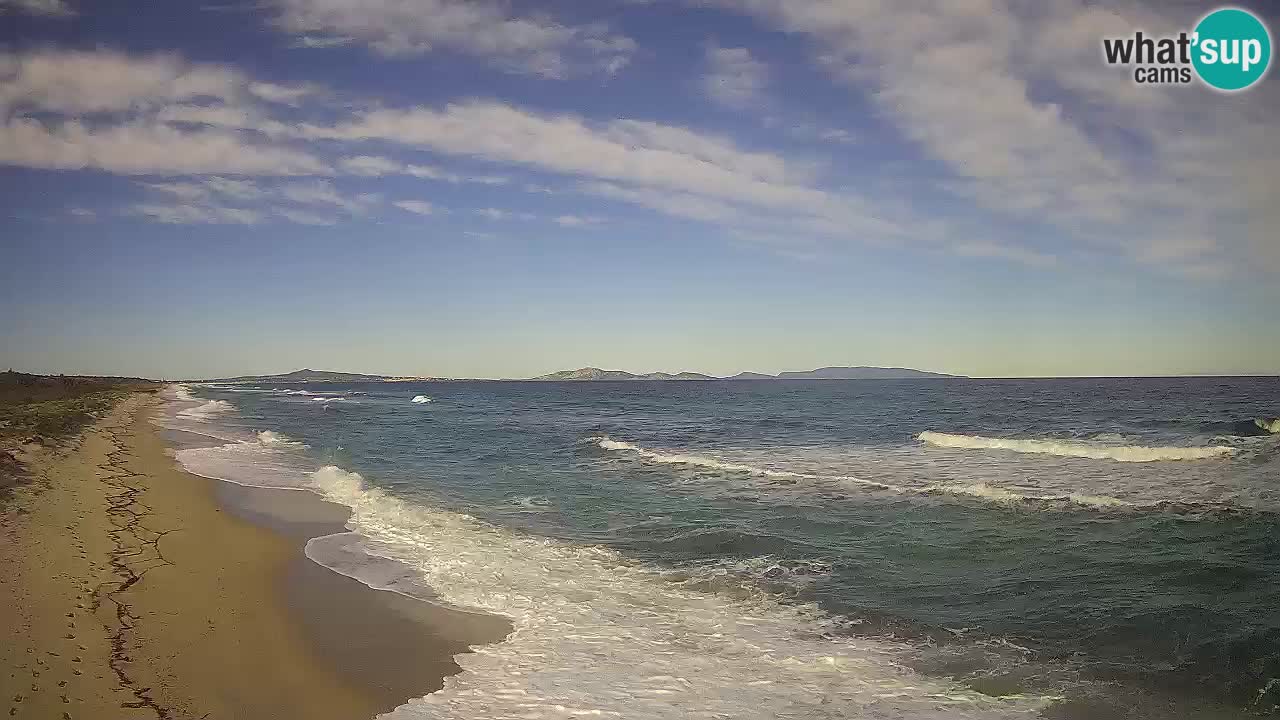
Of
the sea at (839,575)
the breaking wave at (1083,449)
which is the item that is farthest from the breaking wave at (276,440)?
the breaking wave at (1083,449)

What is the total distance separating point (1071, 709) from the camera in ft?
21.0

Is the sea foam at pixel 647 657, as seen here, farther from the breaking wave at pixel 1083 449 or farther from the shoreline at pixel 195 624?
the breaking wave at pixel 1083 449

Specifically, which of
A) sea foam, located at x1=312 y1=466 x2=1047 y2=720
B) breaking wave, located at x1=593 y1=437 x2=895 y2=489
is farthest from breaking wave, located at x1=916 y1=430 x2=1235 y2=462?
sea foam, located at x1=312 y1=466 x2=1047 y2=720

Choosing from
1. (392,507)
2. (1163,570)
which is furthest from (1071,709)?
(392,507)

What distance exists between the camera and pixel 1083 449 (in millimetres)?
24219

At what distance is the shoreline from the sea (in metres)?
0.63

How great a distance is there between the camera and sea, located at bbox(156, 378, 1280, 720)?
6797 mm

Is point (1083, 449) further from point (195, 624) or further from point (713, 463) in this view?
point (195, 624)

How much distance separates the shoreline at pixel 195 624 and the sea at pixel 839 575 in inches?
24.7

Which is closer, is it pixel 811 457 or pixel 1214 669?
pixel 1214 669

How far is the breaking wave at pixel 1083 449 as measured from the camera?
73.0 feet

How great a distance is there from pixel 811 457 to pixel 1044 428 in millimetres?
16570

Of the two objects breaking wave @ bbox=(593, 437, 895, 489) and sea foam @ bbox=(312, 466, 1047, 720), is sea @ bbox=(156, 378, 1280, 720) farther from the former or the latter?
breaking wave @ bbox=(593, 437, 895, 489)

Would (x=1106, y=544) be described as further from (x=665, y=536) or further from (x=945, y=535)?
(x=665, y=536)
